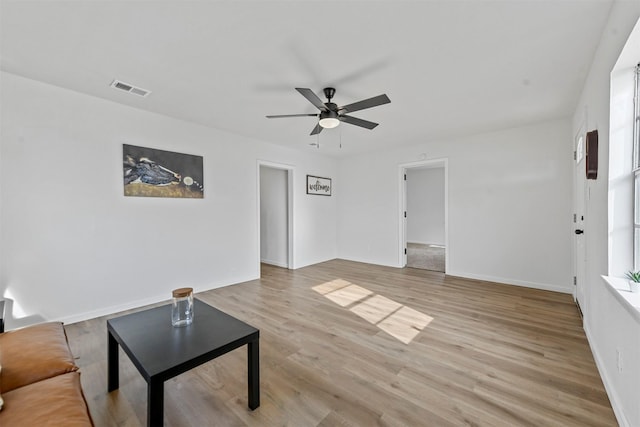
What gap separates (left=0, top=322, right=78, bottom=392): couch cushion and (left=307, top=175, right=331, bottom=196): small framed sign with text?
4.50m

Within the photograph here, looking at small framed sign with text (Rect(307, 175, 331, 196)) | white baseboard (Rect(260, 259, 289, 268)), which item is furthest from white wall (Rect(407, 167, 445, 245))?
white baseboard (Rect(260, 259, 289, 268))

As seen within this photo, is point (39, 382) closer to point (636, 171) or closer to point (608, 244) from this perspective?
point (608, 244)

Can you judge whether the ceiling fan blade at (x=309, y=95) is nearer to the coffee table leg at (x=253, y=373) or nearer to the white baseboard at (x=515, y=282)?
the coffee table leg at (x=253, y=373)

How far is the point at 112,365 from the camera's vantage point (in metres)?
1.79

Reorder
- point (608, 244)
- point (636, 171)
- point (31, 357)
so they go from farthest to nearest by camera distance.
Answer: point (608, 244)
point (636, 171)
point (31, 357)

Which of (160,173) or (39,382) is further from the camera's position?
(160,173)

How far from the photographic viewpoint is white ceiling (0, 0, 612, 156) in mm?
1691

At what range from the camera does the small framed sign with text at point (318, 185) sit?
569 centimetres

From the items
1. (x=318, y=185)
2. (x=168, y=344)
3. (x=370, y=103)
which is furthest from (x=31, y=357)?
(x=318, y=185)

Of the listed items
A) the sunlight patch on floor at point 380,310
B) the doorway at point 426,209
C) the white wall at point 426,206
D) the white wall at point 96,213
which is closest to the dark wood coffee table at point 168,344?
the sunlight patch on floor at point 380,310

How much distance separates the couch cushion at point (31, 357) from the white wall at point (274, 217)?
13.5 ft

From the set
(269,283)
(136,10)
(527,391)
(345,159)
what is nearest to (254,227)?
(269,283)

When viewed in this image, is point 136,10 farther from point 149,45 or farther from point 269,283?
point 269,283

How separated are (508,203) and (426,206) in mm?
4497
